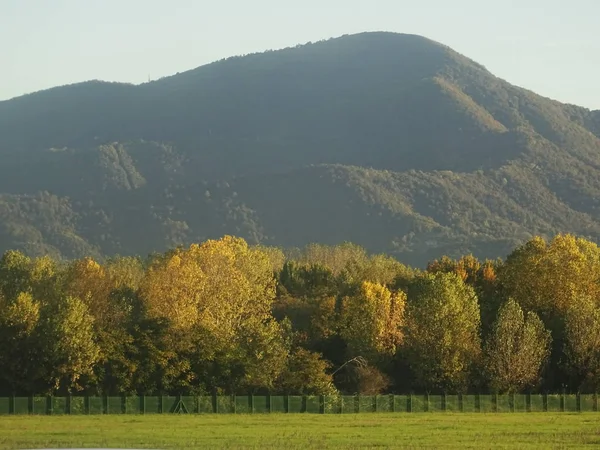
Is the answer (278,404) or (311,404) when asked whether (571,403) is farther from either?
(278,404)

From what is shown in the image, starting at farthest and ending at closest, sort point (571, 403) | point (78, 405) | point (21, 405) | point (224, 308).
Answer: point (224, 308), point (571, 403), point (78, 405), point (21, 405)

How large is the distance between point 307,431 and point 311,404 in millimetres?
22861

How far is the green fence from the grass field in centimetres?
453

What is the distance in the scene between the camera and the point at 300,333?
100688 mm

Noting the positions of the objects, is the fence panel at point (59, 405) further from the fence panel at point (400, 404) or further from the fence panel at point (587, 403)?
the fence panel at point (587, 403)

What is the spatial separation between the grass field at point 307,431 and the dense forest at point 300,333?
10073 mm

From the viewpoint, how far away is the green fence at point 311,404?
78.9 metres

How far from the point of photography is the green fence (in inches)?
3108

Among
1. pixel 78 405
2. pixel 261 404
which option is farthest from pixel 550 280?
pixel 78 405

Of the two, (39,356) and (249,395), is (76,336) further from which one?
(249,395)

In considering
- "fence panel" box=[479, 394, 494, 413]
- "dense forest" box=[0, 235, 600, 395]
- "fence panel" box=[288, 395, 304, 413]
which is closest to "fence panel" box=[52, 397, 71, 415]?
"dense forest" box=[0, 235, 600, 395]

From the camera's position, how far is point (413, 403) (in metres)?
81.9

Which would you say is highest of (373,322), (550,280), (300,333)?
(550,280)

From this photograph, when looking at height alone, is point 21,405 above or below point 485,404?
above
